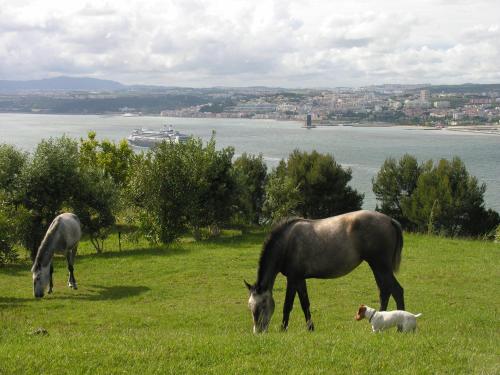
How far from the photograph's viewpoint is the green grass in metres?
7.27

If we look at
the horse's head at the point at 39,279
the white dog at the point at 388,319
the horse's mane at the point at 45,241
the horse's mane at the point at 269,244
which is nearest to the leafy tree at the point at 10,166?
the horse's mane at the point at 45,241

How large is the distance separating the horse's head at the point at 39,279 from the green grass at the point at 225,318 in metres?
0.34

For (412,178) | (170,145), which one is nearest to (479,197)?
(412,178)

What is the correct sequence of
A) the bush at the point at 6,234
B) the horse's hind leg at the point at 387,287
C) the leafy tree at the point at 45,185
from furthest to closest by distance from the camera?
the leafy tree at the point at 45,185, the bush at the point at 6,234, the horse's hind leg at the point at 387,287

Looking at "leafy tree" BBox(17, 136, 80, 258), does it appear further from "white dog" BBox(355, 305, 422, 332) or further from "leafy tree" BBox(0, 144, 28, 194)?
"white dog" BBox(355, 305, 422, 332)

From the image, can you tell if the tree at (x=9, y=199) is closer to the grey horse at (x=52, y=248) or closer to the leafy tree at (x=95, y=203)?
the leafy tree at (x=95, y=203)

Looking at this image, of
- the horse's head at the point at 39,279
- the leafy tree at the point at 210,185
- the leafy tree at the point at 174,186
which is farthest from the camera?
the leafy tree at the point at 210,185

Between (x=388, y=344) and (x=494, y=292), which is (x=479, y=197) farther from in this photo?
(x=388, y=344)

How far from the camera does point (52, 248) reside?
55.8 ft

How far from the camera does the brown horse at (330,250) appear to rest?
10.5m

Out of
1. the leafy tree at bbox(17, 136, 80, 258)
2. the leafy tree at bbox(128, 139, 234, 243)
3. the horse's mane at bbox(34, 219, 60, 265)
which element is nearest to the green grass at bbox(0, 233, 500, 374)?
the horse's mane at bbox(34, 219, 60, 265)

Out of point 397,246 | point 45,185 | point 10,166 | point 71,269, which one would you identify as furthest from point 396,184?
point 397,246

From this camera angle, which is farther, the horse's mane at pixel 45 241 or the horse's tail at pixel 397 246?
the horse's mane at pixel 45 241

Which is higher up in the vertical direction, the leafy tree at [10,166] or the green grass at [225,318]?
the leafy tree at [10,166]
